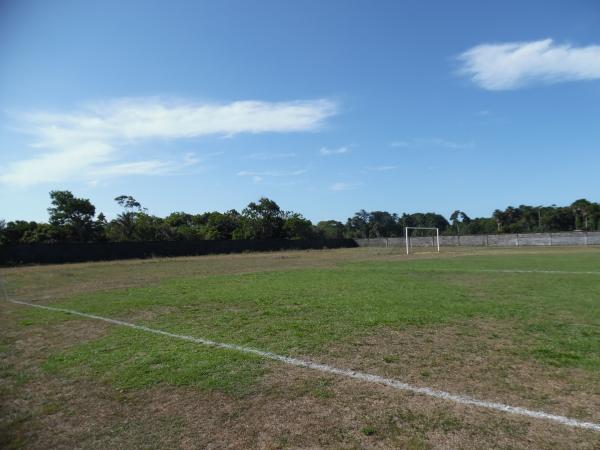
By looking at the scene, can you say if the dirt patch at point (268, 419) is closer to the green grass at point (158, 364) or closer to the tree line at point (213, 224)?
the green grass at point (158, 364)

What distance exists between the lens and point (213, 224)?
65.1m

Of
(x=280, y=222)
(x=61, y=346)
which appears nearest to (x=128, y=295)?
(x=61, y=346)

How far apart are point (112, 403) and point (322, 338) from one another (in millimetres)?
3083

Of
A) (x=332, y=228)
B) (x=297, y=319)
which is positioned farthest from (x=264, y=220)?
(x=297, y=319)

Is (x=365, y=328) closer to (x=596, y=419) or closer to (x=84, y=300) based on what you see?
(x=596, y=419)

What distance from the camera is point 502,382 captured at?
427 centimetres

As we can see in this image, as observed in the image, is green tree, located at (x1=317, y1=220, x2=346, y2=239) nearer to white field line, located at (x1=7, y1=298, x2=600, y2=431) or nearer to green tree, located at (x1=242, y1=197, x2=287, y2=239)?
green tree, located at (x1=242, y1=197, x2=287, y2=239)

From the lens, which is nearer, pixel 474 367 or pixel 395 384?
pixel 395 384

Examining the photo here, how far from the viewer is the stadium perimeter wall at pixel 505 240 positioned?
48.8m

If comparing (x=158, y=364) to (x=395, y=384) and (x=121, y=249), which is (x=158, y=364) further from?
(x=121, y=249)

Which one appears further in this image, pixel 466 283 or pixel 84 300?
pixel 466 283

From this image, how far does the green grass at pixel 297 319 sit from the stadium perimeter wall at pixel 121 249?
2545cm

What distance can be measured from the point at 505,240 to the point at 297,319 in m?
54.2

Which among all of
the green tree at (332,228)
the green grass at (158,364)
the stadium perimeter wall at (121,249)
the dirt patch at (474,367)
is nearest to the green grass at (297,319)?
the green grass at (158,364)
